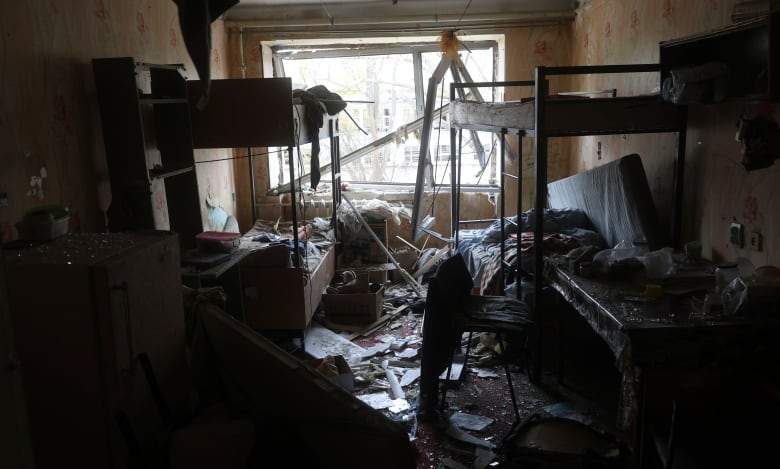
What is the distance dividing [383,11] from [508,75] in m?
1.30

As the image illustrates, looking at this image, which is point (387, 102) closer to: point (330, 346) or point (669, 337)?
point (330, 346)

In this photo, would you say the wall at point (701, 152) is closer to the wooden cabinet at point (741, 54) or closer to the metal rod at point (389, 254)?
the wooden cabinet at point (741, 54)

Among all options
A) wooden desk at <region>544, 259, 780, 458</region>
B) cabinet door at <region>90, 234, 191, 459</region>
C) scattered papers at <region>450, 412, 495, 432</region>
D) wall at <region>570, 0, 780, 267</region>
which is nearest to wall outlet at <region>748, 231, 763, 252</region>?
wall at <region>570, 0, 780, 267</region>

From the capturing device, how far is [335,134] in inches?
221

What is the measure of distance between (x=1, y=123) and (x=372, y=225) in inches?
135

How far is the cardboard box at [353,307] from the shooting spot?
A: 4.63 m

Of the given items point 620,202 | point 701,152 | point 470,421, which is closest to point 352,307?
point 470,421

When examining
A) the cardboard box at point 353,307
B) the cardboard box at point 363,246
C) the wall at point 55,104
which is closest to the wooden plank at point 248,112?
the wall at point 55,104

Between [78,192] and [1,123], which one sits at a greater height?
[1,123]

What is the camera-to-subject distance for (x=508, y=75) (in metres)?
5.76

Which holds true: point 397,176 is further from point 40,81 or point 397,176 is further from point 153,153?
point 40,81

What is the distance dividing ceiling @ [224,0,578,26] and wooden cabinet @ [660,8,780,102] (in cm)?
269

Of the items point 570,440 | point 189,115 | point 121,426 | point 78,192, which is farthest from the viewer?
point 189,115

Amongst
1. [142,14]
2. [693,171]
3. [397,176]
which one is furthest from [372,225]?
[693,171]
